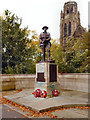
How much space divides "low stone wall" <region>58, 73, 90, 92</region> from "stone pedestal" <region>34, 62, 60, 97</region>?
11.7 feet

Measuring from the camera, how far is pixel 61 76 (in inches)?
529

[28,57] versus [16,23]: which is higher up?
[16,23]

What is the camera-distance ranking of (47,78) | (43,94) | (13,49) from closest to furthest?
1. (43,94)
2. (47,78)
3. (13,49)

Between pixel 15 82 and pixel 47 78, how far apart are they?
17.5 feet

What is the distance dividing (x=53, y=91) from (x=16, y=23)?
47.7ft

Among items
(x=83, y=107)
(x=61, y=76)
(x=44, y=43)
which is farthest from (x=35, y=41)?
(x=83, y=107)

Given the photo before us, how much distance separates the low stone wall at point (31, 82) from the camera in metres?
→ 11.4

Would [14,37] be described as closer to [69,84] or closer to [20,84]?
[20,84]

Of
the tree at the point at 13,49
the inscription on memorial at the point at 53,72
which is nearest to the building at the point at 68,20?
the tree at the point at 13,49

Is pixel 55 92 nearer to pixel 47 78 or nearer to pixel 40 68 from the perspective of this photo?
pixel 47 78

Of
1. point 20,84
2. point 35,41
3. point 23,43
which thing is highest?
point 35,41

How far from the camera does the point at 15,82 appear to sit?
12625mm

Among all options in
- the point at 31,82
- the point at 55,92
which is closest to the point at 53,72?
the point at 55,92

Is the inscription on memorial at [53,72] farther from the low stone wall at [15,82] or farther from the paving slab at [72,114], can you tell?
the low stone wall at [15,82]
